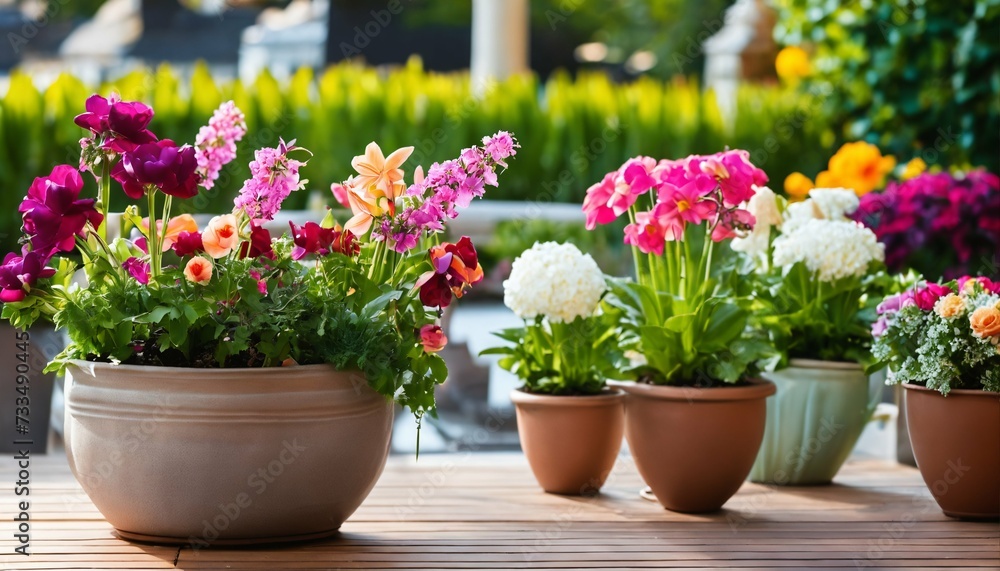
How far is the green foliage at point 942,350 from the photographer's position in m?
Result: 2.16

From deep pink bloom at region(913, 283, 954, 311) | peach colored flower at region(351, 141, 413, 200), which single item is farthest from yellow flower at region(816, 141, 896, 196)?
peach colored flower at region(351, 141, 413, 200)

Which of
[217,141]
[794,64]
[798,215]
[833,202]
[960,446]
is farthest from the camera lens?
[794,64]

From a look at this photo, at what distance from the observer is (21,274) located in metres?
1.84

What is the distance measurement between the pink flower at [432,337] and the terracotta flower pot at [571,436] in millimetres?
497

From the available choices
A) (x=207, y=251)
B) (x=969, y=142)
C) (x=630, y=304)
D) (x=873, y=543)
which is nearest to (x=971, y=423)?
(x=873, y=543)

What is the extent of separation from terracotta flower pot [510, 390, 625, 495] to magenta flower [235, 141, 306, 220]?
0.72 metres

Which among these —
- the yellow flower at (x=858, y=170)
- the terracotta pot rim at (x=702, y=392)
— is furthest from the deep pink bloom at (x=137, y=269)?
the yellow flower at (x=858, y=170)

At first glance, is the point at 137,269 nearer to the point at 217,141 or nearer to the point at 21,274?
the point at 21,274

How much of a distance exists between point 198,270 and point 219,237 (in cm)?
6

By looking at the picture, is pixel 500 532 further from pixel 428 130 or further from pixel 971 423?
pixel 428 130

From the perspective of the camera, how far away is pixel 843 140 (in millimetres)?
6105

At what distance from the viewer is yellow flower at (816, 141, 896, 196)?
461cm

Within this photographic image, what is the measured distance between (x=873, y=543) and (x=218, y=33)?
75.8 ft

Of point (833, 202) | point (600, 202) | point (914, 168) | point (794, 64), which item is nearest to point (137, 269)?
point (600, 202)
